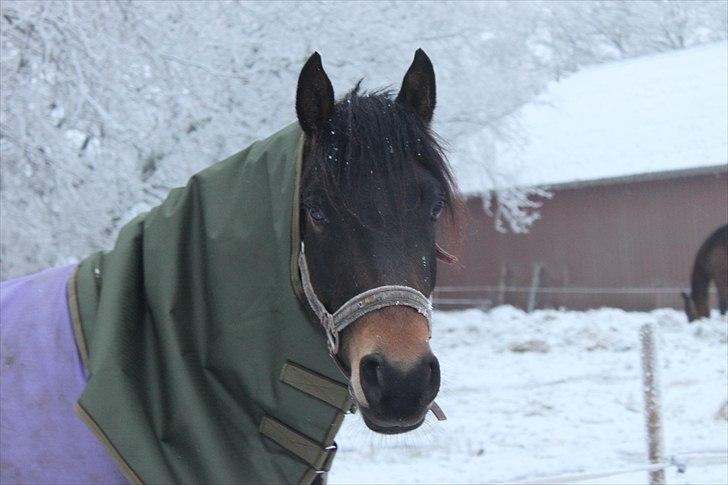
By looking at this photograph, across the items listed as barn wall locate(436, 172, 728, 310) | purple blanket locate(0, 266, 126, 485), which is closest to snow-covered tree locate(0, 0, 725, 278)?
purple blanket locate(0, 266, 126, 485)

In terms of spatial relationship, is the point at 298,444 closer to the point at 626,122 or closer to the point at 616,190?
the point at 616,190

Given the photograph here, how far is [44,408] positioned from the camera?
2.12 m

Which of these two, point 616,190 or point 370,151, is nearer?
point 370,151

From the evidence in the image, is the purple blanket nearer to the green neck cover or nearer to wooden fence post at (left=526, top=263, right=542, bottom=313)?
the green neck cover

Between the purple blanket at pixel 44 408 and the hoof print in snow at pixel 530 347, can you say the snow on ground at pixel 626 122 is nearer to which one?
the hoof print in snow at pixel 530 347

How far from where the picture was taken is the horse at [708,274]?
37.4 feet

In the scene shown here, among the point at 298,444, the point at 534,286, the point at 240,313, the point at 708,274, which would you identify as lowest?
the point at 534,286

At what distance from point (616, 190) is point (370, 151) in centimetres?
1381

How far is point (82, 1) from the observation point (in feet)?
20.2

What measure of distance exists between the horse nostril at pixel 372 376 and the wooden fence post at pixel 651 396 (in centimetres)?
293

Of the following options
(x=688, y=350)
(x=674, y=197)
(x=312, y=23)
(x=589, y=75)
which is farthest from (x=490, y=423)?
(x=589, y=75)

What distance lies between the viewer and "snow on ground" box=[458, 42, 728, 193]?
479 inches

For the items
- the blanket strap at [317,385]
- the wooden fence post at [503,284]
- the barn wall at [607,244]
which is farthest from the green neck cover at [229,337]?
the wooden fence post at [503,284]

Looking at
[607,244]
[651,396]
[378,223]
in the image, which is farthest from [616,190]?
[378,223]
